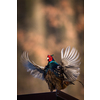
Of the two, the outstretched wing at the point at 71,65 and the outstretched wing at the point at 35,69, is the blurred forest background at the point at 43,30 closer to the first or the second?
the outstretched wing at the point at 35,69

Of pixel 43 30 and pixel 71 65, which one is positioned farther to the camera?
pixel 43 30

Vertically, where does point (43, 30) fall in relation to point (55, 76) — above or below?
above

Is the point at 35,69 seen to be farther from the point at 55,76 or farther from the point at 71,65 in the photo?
the point at 71,65

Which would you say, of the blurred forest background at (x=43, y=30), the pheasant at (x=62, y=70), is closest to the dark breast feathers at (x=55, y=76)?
the pheasant at (x=62, y=70)

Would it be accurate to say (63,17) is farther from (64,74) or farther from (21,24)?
(64,74)

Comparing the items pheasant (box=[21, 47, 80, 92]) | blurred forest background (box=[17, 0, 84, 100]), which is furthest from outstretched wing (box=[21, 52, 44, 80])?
blurred forest background (box=[17, 0, 84, 100])

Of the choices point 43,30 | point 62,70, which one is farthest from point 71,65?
point 43,30
